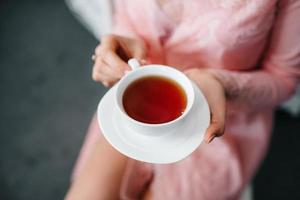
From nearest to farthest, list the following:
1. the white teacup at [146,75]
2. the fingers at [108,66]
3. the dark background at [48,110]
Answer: the white teacup at [146,75] < the fingers at [108,66] < the dark background at [48,110]

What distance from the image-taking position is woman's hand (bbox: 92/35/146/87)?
64 cm

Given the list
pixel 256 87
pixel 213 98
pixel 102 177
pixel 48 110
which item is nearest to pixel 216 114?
pixel 213 98

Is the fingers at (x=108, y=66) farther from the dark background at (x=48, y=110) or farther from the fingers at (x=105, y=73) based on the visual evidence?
the dark background at (x=48, y=110)

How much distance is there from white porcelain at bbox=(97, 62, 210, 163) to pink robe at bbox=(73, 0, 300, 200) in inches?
4.9

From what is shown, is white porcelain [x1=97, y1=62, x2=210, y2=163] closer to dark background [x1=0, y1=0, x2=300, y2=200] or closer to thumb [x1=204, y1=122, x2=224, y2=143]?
thumb [x1=204, y1=122, x2=224, y2=143]

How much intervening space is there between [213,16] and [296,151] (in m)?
0.87

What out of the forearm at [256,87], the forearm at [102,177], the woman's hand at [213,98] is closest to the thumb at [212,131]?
the woman's hand at [213,98]

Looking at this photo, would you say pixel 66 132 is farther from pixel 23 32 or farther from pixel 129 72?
pixel 129 72

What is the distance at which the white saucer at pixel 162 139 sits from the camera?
0.55 meters

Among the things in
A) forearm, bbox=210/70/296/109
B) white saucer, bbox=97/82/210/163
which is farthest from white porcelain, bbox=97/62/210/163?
forearm, bbox=210/70/296/109

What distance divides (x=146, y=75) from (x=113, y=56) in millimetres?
98

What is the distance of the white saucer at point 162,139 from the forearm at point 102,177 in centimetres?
20

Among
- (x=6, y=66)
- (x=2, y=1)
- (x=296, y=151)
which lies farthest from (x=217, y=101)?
(x=2, y=1)

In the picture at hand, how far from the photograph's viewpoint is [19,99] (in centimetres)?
149
